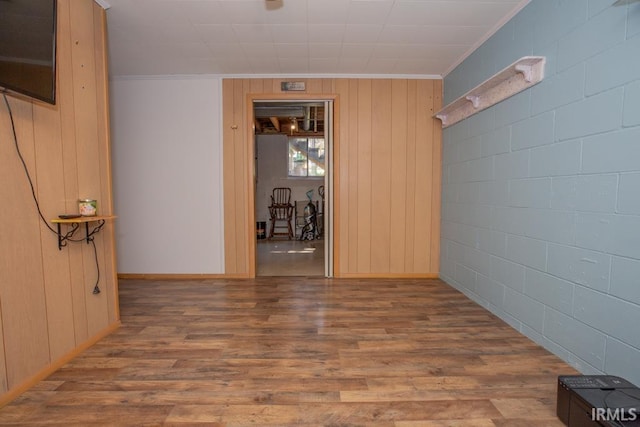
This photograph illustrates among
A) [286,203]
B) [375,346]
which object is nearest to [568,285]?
[375,346]

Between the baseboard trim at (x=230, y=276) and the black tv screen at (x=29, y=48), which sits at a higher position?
the black tv screen at (x=29, y=48)

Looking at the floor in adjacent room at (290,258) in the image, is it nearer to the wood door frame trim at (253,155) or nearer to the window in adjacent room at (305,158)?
the wood door frame trim at (253,155)

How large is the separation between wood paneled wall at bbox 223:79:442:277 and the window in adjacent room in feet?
14.0

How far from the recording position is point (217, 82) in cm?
380

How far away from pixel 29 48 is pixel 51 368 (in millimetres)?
1807

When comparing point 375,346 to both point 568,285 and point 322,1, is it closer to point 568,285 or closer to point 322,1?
point 568,285

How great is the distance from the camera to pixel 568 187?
1892 millimetres

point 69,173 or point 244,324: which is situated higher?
point 69,173

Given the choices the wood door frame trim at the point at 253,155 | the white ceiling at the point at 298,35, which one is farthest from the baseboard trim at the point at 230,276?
the white ceiling at the point at 298,35

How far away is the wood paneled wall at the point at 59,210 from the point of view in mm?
1606

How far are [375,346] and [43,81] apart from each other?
8.49 ft

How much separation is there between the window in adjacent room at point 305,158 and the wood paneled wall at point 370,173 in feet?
14.0

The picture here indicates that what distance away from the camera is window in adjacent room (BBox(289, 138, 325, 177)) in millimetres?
8133

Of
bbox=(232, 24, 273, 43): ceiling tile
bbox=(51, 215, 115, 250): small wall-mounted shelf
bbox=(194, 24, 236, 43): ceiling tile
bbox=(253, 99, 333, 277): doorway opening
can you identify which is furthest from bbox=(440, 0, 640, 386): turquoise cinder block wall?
bbox=(253, 99, 333, 277): doorway opening
